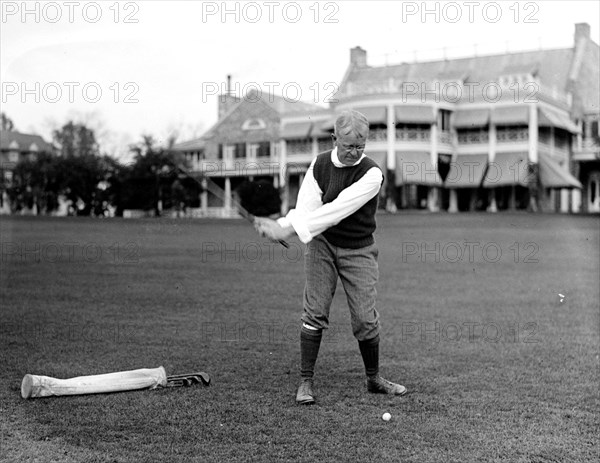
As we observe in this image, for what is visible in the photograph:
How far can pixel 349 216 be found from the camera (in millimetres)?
5859

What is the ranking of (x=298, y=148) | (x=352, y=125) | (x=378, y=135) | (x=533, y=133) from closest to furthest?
1. (x=352, y=125)
2. (x=533, y=133)
3. (x=378, y=135)
4. (x=298, y=148)

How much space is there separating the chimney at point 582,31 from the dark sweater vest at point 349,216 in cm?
4093

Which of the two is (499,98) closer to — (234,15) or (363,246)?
(234,15)

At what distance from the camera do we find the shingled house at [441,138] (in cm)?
3691

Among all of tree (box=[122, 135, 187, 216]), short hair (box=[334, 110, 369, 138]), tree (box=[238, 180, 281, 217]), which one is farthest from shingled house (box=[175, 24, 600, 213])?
short hair (box=[334, 110, 369, 138])

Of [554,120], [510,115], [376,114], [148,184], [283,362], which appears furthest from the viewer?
[554,120]

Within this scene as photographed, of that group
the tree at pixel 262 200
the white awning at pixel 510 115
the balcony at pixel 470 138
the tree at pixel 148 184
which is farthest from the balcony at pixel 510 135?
the tree at pixel 148 184

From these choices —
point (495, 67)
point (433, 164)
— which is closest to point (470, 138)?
point (433, 164)

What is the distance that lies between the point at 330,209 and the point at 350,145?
1.56 ft

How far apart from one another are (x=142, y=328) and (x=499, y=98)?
1262 inches

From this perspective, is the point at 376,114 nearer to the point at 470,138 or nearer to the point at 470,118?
the point at 470,118

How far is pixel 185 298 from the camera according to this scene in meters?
11.7

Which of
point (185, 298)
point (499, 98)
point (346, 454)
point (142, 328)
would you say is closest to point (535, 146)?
point (499, 98)

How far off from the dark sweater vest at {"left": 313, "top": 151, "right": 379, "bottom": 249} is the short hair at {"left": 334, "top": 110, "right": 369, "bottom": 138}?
30cm
